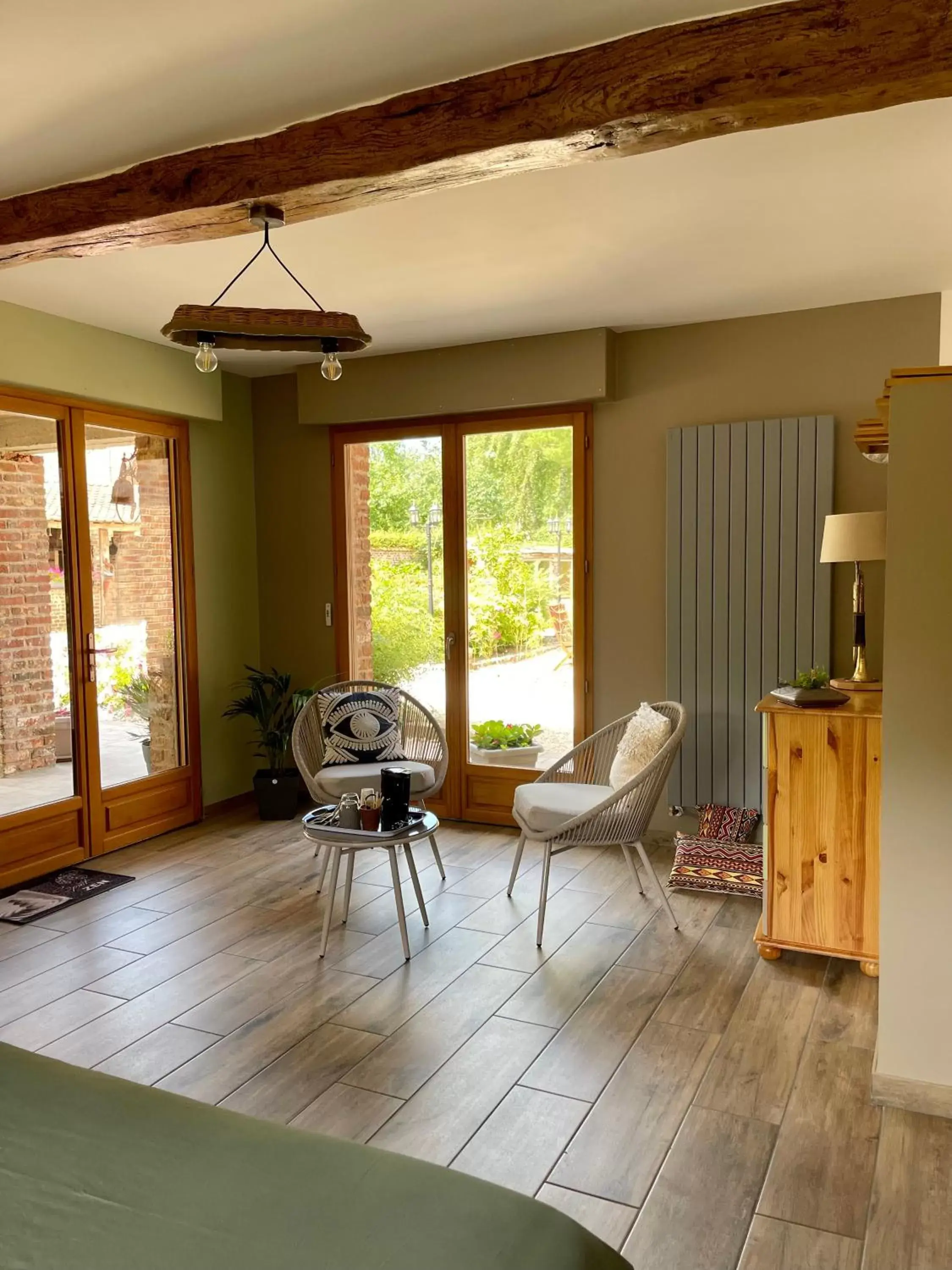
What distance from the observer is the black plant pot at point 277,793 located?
17.8 feet

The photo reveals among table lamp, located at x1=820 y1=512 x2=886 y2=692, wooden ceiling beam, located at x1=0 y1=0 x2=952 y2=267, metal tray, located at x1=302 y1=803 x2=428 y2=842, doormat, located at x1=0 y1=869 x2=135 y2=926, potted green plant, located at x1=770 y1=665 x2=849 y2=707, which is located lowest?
doormat, located at x1=0 y1=869 x2=135 y2=926

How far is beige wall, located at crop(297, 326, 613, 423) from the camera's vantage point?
15.4ft

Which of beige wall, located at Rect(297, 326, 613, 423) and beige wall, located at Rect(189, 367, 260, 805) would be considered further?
beige wall, located at Rect(189, 367, 260, 805)

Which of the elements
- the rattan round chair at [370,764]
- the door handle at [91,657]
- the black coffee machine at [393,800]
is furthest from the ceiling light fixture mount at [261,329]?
the door handle at [91,657]

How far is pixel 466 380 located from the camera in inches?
197

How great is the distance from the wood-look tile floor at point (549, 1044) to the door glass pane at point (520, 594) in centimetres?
104

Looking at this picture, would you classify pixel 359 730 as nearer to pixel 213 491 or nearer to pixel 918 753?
pixel 213 491

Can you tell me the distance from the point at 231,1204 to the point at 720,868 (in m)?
3.22

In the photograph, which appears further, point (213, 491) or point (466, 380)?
point (213, 491)

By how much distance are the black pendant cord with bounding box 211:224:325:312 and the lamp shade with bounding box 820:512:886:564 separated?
6.73ft

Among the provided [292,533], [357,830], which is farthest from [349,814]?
[292,533]

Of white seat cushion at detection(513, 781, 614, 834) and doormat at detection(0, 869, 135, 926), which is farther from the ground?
white seat cushion at detection(513, 781, 614, 834)

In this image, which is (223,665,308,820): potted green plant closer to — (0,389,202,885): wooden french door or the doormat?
(0,389,202,885): wooden french door

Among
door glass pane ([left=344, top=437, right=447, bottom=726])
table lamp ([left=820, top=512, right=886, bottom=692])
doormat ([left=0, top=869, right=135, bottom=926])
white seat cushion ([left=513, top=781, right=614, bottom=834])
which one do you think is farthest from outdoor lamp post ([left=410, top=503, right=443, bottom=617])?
table lamp ([left=820, top=512, right=886, bottom=692])
